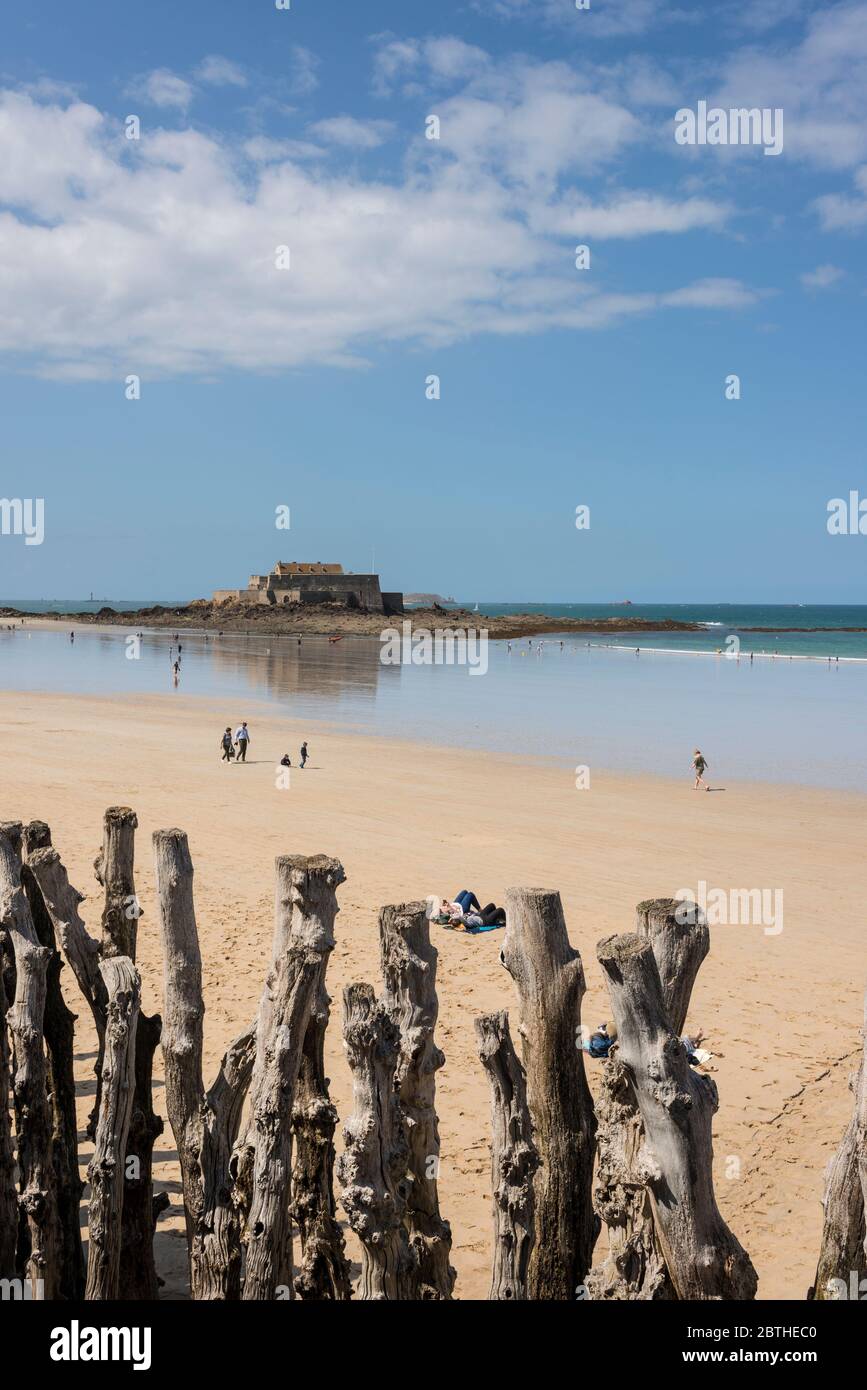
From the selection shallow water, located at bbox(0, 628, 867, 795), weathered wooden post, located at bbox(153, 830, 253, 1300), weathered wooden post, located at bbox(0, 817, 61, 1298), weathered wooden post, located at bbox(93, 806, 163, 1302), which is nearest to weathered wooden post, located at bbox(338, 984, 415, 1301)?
weathered wooden post, located at bbox(153, 830, 253, 1300)

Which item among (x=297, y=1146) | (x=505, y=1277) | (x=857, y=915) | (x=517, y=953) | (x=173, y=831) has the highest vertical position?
(x=173, y=831)

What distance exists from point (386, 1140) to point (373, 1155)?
0.08m

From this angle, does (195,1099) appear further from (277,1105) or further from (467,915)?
(467,915)

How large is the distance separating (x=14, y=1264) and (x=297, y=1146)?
1.37 m

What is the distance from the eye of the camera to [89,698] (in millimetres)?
44594

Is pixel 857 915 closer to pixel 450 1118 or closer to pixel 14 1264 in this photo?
pixel 450 1118

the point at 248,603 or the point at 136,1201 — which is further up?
the point at 248,603

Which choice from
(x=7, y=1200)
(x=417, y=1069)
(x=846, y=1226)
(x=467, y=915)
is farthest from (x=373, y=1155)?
(x=467, y=915)

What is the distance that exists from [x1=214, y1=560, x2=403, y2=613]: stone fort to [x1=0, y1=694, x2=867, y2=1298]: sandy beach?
97486 mm

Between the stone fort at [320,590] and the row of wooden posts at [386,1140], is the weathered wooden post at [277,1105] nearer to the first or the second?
the row of wooden posts at [386,1140]

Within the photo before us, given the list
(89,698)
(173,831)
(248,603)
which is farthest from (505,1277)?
(248,603)

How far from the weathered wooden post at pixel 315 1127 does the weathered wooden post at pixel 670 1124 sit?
1.38 m

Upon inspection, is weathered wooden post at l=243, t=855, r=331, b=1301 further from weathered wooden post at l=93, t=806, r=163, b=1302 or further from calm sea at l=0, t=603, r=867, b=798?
calm sea at l=0, t=603, r=867, b=798

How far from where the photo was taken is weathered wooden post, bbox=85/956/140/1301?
14.9 feet
